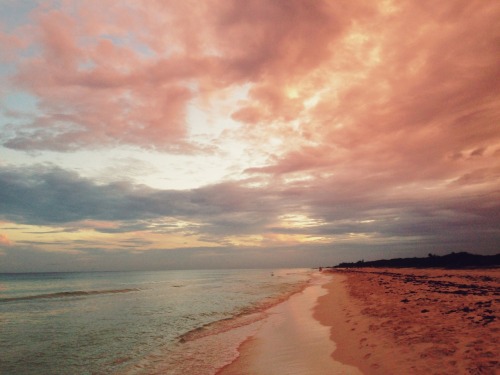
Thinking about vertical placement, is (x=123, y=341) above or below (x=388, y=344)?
below

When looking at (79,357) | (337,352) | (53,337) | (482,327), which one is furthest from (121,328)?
(482,327)

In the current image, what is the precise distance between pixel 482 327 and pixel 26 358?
65.7ft

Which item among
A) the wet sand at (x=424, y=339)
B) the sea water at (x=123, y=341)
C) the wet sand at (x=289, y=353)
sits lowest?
the sea water at (x=123, y=341)

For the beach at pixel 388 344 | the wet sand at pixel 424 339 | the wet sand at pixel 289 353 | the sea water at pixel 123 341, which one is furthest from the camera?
the sea water at pixel 123 341

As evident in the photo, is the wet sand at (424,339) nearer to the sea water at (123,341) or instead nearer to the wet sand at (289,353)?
the wet sand at (289,353)

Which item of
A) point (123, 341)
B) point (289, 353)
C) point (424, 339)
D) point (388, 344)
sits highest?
point (424, 339)

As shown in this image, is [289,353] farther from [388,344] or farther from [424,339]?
[424,339]

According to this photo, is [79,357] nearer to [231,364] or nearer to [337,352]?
[231,364]

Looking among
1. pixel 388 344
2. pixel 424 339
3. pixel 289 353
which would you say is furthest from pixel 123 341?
pixel 424 339

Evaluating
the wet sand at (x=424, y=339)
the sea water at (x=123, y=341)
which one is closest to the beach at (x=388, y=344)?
the wet sand at (x=424, y=339)

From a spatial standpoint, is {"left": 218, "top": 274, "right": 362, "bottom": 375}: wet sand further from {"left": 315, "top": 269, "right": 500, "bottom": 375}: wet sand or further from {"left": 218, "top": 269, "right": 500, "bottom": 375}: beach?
{"left": 315, "top": 269, "right": 500, "bottom": 375}: wet sand

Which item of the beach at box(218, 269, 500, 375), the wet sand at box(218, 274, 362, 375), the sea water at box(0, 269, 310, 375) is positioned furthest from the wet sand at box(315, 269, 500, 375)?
the sea water at box(0, 269, 310, 375)

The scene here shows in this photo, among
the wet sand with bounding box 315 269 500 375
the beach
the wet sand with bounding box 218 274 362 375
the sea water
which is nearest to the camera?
the wet sand with bounding box 315 269 500 375

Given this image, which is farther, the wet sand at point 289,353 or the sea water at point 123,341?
the sea water at point 123,341
